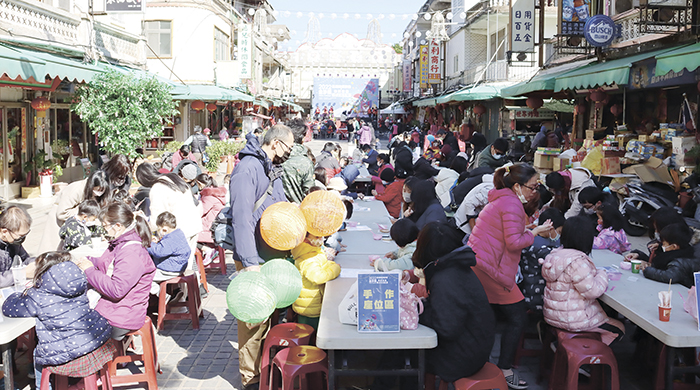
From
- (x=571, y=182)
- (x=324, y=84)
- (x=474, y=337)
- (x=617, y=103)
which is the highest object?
(x=324, y=84)

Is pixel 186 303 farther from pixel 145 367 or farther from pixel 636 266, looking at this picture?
pixel 636 266

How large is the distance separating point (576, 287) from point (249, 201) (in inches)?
101

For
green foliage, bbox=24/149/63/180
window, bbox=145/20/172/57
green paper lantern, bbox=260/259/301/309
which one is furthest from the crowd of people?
window, bbox=145/20/172/57

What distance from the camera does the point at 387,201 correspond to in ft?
30.9

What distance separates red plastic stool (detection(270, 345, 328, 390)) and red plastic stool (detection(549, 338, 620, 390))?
5.82ft

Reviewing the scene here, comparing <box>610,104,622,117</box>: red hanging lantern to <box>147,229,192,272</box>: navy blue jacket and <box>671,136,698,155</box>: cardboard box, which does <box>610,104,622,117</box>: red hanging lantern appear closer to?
<box>671,136,698,155</box>: cardboard box

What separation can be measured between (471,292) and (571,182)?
4671 millimetres

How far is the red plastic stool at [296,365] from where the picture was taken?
390 centimetres

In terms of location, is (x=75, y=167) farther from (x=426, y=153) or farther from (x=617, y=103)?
(x=617, y=103)

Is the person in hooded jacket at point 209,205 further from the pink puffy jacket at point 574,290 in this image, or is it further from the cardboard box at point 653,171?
the cardboard box at point 653,171

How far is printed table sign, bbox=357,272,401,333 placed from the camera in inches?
145

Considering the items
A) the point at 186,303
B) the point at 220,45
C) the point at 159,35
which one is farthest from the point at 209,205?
the point at 220,45

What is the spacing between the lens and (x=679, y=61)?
6.38 metres

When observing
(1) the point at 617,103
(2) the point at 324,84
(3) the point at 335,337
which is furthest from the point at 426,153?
(2) the point at 324,84
